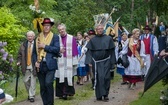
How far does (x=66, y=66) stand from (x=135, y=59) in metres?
3.00

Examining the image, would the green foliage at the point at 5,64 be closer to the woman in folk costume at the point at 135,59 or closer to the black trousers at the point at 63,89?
the black trousers at the point at 63,89

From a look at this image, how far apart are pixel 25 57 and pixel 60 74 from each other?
3.26 ft

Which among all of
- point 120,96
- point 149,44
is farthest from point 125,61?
point 149,44

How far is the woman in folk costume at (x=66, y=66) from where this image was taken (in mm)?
11320

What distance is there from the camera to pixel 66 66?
11.4 m

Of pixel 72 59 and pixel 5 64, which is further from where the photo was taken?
pixel 5 64

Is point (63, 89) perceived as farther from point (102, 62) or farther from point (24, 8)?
point (24, 8)

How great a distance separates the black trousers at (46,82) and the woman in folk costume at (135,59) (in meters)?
4.38

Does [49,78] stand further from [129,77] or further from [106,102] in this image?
[129,77]

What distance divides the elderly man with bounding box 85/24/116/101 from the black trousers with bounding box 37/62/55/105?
1.84 m

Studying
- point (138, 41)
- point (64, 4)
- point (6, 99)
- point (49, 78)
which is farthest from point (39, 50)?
point (64, 4)

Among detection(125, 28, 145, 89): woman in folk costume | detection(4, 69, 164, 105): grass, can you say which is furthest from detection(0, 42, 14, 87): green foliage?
detection(125, 28, 145, 89): woman in folk costume

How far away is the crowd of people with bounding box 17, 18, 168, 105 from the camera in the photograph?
9.61m

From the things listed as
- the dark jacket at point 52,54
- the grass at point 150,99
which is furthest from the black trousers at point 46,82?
the grass at point 150,99
